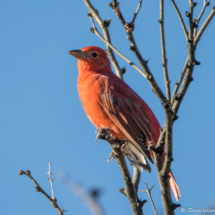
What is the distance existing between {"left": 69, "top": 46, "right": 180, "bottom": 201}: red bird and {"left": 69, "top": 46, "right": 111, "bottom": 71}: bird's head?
403 mm

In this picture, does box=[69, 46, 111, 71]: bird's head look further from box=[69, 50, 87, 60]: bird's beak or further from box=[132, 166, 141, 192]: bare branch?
box=[132, 166, 141, 192]: bare branch

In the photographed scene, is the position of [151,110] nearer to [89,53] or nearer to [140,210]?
[89,53]

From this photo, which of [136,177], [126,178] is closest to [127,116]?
[136,177]

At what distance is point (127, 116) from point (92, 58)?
157 centimetres

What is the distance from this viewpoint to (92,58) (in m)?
6.47

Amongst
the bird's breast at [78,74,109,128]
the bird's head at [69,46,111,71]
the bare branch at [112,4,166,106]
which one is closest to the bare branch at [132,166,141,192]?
the bird's breast at [78,74,109,128]

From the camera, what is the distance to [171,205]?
328cm

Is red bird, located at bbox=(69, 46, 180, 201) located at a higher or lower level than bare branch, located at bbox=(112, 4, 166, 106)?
higher

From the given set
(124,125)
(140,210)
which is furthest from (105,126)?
(140,210)

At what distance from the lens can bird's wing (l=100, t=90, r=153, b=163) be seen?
523 cm

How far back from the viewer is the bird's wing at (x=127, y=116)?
17.2 feet

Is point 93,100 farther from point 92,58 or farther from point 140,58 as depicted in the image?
point 140,58

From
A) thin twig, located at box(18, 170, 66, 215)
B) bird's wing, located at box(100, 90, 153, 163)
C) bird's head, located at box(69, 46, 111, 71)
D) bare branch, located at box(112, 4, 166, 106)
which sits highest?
bird's head, located at box(69, 46, 111, 71)

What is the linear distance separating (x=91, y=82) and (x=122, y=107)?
2.14 feet
